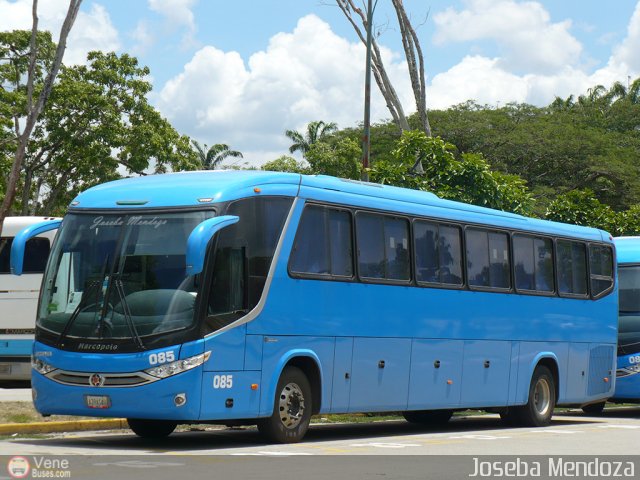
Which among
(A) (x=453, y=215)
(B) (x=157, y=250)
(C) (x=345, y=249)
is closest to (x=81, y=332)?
(B) (x=157, y=250)

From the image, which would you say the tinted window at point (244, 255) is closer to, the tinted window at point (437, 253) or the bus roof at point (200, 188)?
the bus roof at point (200, 188)

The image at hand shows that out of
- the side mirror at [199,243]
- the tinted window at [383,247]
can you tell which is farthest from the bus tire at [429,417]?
the side mirror at [199,243]

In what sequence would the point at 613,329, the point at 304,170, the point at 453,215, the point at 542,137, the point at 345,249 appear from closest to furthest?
the point at 345,249, the point at 453,215, the point at 613,329, the point at 304,170, the point at 542,137

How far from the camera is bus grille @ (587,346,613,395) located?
21.5 m

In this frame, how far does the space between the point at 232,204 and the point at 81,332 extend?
85.4 inches

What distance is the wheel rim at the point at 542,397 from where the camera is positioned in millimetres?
20094

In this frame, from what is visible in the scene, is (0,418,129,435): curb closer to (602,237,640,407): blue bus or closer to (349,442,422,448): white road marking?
(349,442,422,448): white road marking

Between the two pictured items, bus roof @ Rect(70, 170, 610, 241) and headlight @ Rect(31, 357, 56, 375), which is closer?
headlight @ Rect(31, 357, 56, 375)

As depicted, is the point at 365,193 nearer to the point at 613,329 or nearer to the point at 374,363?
the point at 374,363

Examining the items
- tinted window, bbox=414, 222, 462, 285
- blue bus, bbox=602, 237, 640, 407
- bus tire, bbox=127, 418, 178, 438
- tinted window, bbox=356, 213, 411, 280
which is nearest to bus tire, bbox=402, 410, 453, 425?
tinted window, bbox=414, 222, 462, 285

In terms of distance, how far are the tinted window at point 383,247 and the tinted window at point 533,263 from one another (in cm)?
330

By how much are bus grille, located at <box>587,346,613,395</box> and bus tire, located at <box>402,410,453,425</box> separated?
287cm

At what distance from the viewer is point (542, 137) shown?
198 feet

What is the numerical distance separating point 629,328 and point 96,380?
13.2 metres
